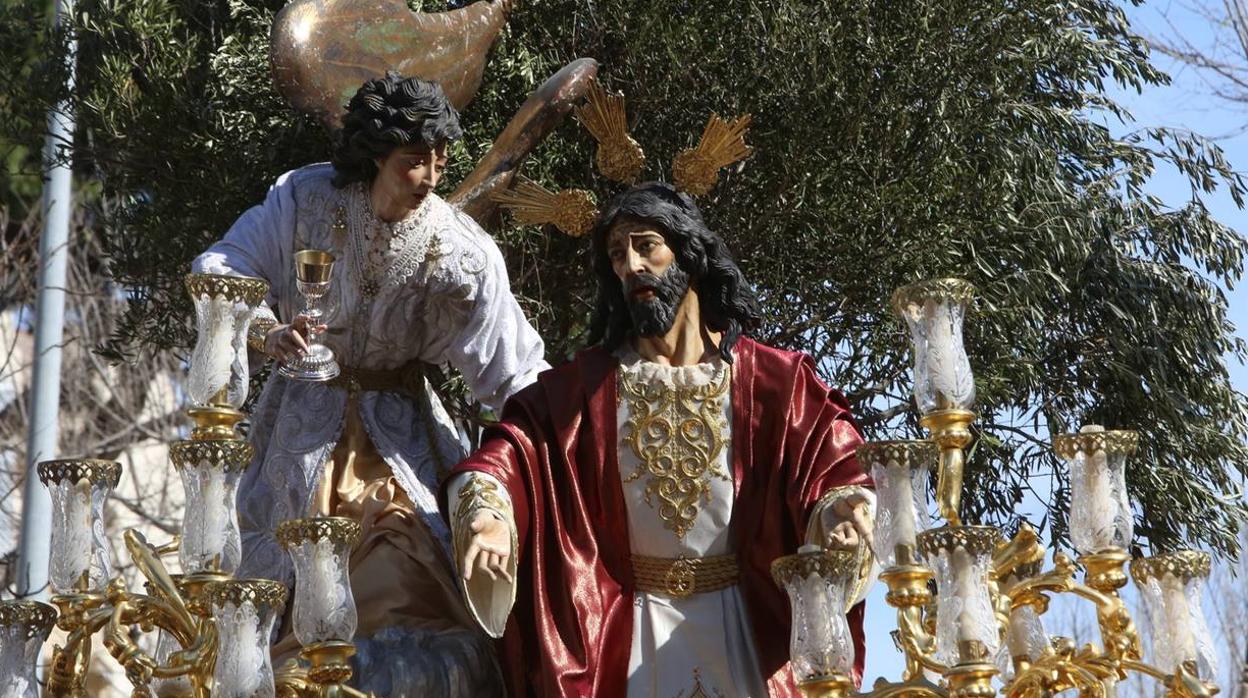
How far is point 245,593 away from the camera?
4.98 metres

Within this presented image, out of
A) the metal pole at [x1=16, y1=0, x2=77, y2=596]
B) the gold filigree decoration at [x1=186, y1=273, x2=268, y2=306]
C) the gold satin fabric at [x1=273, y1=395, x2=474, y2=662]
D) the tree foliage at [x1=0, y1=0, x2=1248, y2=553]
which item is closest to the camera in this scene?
the gold filigree decoration at [x1=186, y1=273, x2=268, y2=306]

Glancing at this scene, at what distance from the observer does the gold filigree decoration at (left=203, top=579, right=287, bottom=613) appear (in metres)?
4.97

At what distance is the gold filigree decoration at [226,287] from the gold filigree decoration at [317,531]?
2.04 feet

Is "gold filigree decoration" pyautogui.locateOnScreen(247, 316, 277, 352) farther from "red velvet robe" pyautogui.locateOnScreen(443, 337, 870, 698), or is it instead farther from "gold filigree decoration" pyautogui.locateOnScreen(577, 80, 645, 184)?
"gold filigree decoration" pyautogui.locateOnScreen(577, 80, 645, 184)

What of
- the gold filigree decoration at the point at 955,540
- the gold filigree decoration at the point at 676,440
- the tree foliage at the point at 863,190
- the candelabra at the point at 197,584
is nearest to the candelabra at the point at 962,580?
the gold filigree decoration at the point at 955,540

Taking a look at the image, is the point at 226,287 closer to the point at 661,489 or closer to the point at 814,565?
the point at 661,489

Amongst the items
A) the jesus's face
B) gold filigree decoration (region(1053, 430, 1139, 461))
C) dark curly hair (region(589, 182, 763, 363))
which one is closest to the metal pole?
dark curly hair (region(589, 182, 763, 363))

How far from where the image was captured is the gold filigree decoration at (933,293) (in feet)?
17.4

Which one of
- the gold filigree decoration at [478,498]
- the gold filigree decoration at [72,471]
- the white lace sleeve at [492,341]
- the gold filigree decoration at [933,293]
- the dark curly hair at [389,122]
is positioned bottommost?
the gold filigree decoration at [478,498]

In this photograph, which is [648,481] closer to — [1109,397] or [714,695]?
[714,695]

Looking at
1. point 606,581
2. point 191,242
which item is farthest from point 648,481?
point 191,242

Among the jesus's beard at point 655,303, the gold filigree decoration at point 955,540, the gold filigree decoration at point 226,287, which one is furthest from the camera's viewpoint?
the jesus's beard at point 655,303

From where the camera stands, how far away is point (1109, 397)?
10180 mm

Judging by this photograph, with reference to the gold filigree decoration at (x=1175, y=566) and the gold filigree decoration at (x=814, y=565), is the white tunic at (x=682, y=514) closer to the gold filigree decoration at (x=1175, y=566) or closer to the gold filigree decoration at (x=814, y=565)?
the gold filigree decoration at (x=814, y=565)
